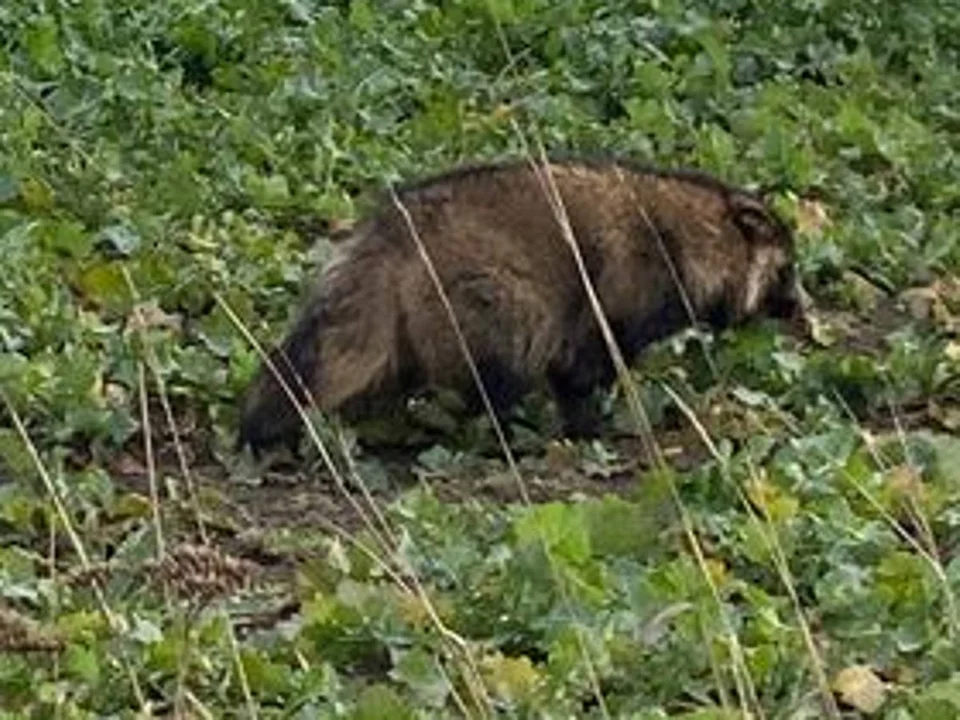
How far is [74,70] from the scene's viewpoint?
10133 mm

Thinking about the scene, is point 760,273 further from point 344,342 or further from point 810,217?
point 344,342

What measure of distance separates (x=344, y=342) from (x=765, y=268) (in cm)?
146

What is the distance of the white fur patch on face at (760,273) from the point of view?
8.52m

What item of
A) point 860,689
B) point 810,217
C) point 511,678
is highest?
point 511,678

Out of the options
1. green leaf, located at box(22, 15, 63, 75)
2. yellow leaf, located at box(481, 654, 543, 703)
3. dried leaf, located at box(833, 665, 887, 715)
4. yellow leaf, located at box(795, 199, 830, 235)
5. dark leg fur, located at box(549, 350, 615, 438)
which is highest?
green leaf, located at box(22, 15, 63, 75)

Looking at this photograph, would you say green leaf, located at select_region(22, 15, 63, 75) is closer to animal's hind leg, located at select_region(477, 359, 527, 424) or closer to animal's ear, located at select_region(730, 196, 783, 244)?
animal's ear, located at select_region(730, 196, 783, 244)

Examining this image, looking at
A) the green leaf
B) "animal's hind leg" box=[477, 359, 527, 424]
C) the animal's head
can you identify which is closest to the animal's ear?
the animal's head

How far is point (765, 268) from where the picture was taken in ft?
28.2

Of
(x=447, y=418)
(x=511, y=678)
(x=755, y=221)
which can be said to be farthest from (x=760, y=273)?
(x=511, y=678)

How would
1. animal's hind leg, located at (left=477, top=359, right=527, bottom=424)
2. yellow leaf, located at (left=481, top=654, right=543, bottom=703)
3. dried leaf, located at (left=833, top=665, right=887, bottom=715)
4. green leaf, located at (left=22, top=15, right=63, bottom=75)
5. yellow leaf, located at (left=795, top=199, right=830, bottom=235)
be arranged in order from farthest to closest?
green leaf, located at (left=22, top=15, right=63, bottom=75) < yellow leaf, located at (left=795, top=199, right=830, bottom=235) < animal's hind leg, located at (left=477, top=359, right=527, bottom=424) < dried leaf, located at (left=833, top=665, right=887, bottom=715) < yellow leaf, located at (left=481, top=654, right=543, bottom=703)

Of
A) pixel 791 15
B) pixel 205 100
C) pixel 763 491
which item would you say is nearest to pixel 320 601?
pixel 763 491

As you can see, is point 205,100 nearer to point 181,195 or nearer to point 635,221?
point 181,195

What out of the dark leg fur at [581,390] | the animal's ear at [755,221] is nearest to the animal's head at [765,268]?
the animal's ear at [755,221]

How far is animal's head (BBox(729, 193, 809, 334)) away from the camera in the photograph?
28.0ft
